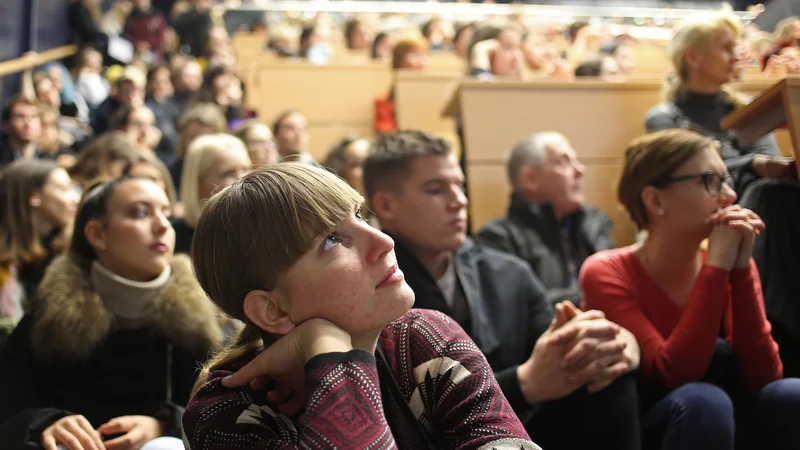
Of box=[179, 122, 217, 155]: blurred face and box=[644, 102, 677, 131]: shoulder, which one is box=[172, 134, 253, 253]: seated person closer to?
box=[179, 122, 217, 155]: blurred face

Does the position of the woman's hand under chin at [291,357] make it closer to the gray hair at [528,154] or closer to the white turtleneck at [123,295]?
the white turtleneck at [123,295]

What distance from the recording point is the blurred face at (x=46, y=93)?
4438 mm

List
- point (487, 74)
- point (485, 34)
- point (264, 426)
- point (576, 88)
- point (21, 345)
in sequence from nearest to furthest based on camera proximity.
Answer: point (264, 426)
point (21, 345)
point (576, 88)
point (487, 74)
point (485, 34)

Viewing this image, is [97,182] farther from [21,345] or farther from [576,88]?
[576,88]

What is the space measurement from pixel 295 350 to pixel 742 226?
94 centimetres

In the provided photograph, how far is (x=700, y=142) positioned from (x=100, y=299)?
1.34 m

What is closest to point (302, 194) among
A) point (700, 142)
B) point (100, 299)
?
point (100, 299)

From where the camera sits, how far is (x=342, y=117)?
14.2ft

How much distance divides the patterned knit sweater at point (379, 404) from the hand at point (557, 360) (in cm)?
35

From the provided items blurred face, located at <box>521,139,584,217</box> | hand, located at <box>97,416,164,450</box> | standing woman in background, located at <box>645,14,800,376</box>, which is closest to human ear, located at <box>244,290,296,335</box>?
hand, located at <box>97,416,164,450</box>

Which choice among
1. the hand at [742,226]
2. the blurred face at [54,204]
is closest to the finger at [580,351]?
the hand at [742,226]

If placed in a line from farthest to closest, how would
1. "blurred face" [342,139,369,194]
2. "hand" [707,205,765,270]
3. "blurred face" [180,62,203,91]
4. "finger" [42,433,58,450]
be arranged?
"blurred face" [180,62,203,91] < "blurred face" [342,139,369,194] < "hand" [707,205,765,270] < "finger" [42,433,58,450]

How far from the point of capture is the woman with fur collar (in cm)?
155

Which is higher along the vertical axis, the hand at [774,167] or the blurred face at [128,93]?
the hand at [774,167]
